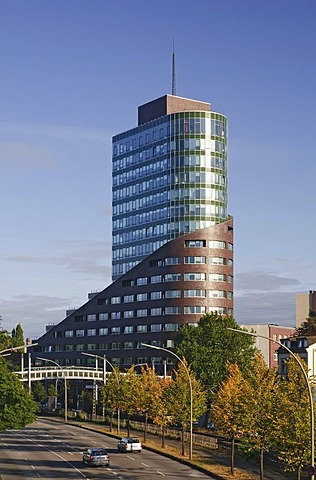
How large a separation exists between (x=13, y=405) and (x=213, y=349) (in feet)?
197

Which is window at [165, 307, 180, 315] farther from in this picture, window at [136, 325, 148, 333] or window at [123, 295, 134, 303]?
window at [123, 295, 134, 303]

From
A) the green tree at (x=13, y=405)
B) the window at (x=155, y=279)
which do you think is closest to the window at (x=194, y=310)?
the window at (x=155, y=279)

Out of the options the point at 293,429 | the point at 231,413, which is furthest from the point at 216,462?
the point at 293,429

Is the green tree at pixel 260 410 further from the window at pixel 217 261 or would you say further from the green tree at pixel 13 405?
the window at pixel 217 261

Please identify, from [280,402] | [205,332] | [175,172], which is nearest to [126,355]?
[175,172]

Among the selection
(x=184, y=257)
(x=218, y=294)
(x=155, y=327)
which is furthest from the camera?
(x=155, y=327)

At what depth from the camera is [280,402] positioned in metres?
60.4

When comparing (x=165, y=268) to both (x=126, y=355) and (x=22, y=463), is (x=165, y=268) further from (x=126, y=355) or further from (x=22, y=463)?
(x=22, y=463)

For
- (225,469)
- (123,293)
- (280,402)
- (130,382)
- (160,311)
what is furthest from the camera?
(123,293)

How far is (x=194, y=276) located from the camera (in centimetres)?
18512

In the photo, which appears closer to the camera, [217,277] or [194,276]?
[194,276]

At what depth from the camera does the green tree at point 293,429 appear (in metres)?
55.3

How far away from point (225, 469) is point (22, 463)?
18.2 m

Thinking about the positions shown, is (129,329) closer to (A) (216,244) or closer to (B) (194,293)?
(B) (194,293)
